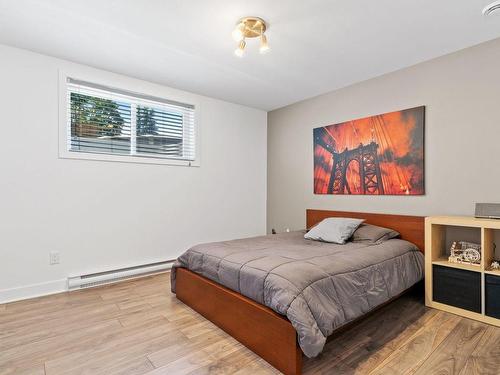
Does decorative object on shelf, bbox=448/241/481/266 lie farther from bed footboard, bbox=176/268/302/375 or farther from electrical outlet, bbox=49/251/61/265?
electrical outlet, bbox=49/251/61/265

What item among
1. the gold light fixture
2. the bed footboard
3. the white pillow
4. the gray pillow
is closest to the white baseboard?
the bed footboard

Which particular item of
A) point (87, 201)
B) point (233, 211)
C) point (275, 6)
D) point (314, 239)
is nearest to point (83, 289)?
point (87, 201)

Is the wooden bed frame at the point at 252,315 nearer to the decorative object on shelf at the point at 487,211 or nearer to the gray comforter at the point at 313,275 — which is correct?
the gray comforter at the point at 313,275

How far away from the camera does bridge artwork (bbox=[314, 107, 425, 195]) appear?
2959mm

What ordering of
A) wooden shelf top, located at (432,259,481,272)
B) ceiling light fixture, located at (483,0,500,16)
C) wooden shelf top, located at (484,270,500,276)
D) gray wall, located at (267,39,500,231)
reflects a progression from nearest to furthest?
1. ceiling light fixture, located at (483,0,500,16)
2. wooden shelf top, located at (484,270,500,276)
3. wooden shelf top, located at (432,259,481,272)
4. gray wall, located at (267,39,500,231)

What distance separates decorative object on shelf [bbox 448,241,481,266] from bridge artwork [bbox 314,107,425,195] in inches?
23.9

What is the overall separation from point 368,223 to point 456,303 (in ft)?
3.75

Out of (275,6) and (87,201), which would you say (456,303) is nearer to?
(275,6)

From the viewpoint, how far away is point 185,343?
191 centimetres

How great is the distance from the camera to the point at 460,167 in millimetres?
2658

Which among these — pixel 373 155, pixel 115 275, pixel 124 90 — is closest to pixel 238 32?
pixel 124 90

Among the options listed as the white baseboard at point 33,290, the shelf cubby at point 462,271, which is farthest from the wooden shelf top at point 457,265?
the white baseboard at point 33,290

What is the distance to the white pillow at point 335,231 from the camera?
2.85m

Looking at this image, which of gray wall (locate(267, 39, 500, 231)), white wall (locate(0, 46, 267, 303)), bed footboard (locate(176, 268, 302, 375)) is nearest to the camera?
bed footboard (locate(176, 268, 302, 375))
